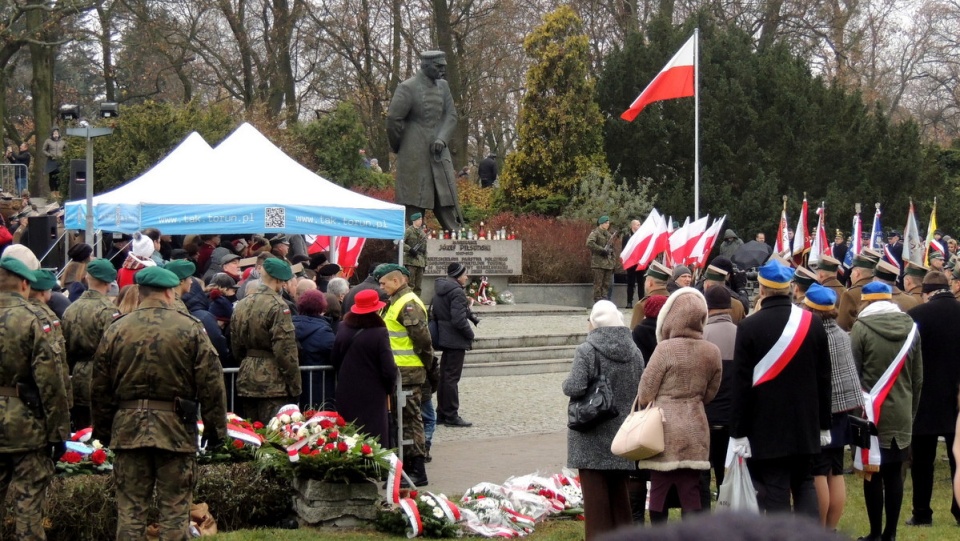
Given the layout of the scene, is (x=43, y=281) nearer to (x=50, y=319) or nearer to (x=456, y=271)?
(x=50, y=319)

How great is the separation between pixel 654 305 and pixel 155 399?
348 cm

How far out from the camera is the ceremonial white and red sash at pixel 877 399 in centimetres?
816

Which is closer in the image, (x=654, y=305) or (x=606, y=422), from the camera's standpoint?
(x=606, y=422)

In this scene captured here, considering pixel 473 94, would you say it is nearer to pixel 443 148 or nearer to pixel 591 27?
pixel 591 27

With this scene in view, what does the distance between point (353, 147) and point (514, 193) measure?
4.47 m

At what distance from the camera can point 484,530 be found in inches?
333

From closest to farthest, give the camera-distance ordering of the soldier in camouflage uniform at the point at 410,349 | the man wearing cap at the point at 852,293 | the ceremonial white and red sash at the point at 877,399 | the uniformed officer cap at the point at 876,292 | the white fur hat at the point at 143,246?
the ceremonial white and red sash at the point at 877,399 → the uniformed officer cap at the point at 876,292 → the soldier in camouflage uniform at the point at 410,349 → the man wearing cap at the point at 852,293 → the white fur hat at the point at 143,246

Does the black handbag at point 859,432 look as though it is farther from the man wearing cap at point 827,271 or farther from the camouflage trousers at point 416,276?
the camouflage trousers at point 416,276

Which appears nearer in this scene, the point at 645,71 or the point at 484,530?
the point at 484,530

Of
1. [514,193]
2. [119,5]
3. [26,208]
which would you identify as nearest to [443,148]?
[26,208]

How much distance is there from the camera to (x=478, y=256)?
77.9ft

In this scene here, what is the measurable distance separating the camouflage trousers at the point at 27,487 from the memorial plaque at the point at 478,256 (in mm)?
16089

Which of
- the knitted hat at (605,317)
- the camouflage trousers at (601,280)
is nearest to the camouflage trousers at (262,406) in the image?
the knitted hat at (605,317)

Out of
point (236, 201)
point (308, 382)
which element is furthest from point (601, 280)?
point (308, 382)
